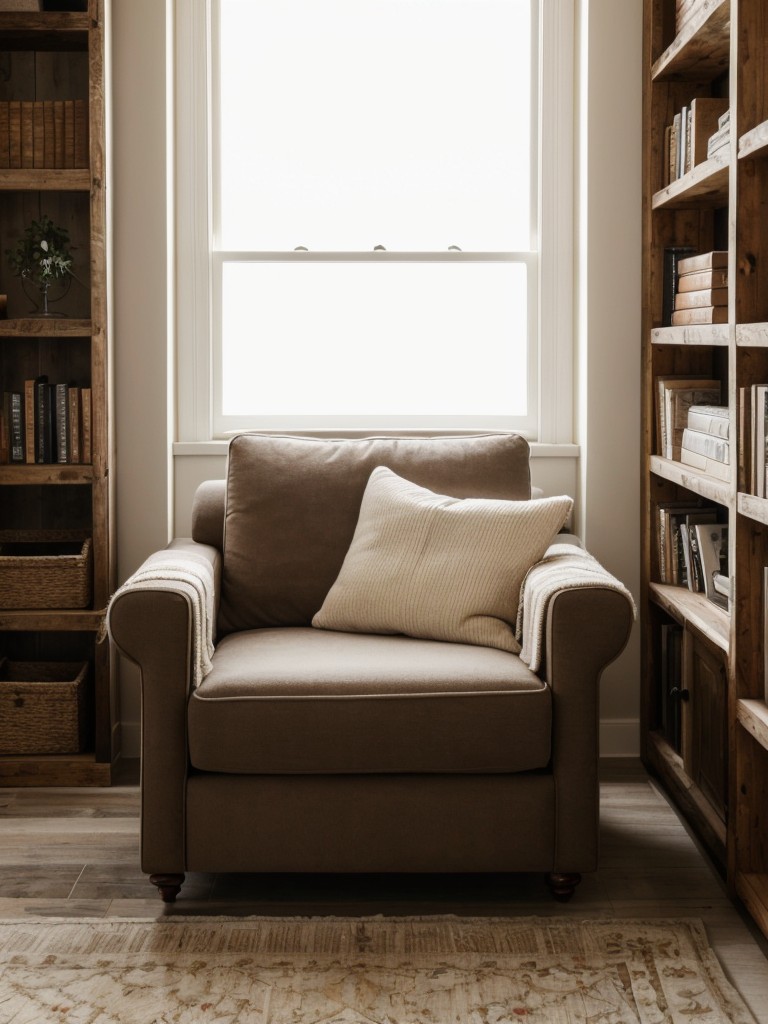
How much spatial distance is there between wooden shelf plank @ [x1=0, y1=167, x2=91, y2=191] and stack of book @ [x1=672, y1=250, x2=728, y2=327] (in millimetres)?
1656

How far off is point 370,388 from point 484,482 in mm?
728

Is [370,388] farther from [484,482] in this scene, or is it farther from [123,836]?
[123,836]

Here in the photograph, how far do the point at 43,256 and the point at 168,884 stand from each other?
71.6 inches

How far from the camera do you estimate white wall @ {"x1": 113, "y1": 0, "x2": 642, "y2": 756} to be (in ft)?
11.1

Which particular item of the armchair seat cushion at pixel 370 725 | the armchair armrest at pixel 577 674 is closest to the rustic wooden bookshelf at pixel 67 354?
the armchair seat cushion at pixel 370 725

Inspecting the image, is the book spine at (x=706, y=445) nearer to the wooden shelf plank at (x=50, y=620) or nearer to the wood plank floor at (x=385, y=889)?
the wood plank floor at (x=385, y=889)

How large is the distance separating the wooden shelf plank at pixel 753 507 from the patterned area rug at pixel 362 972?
0.86 metres

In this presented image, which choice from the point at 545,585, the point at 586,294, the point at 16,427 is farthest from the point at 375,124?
the point at 545,585

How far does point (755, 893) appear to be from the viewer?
7.99 ft

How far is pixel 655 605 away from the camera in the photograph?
133 inches

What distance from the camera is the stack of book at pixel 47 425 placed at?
335 centimetres

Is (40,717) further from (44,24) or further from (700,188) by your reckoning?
(700,188)

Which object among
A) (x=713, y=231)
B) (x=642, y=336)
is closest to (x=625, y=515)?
(x=642, y=336)

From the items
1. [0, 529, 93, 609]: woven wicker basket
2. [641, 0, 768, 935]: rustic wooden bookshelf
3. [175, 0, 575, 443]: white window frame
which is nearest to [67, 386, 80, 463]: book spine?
[0, 529, 93, 609]: woven wicker basket
